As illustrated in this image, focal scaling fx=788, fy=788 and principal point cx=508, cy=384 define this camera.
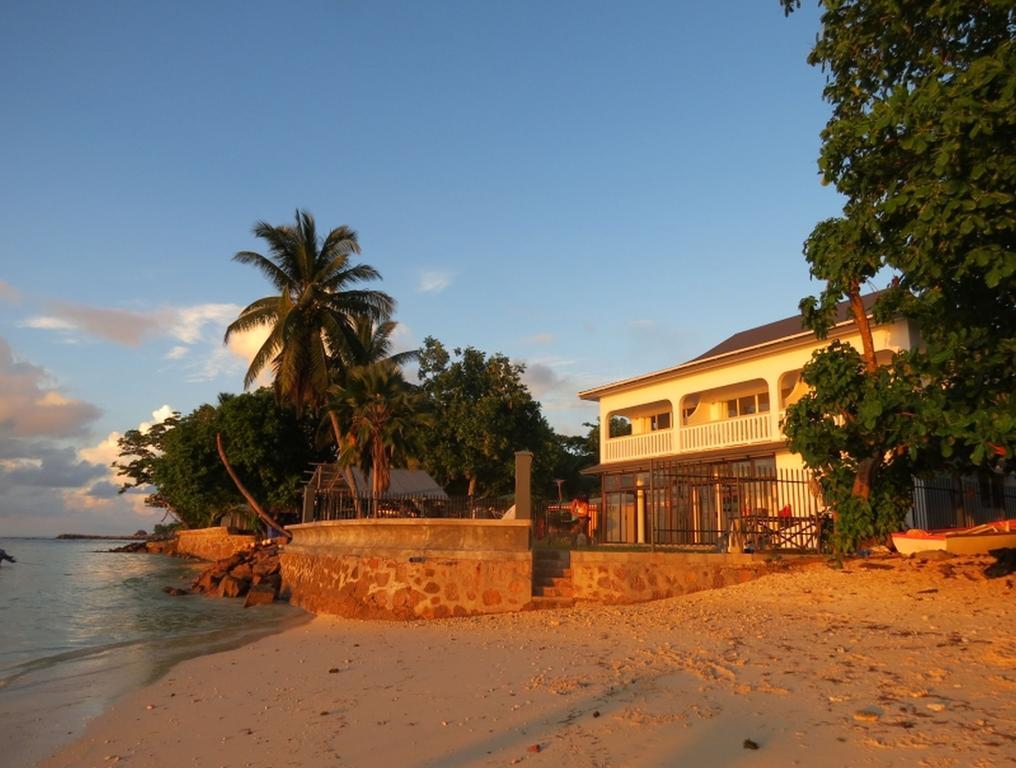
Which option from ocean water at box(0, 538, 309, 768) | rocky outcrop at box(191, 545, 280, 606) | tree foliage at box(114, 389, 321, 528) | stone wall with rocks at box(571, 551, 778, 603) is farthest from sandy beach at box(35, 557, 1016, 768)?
tree foliage at box(114, 389, 321, 528)

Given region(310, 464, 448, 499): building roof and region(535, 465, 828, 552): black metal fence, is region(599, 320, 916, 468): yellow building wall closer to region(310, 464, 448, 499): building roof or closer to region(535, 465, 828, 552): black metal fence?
region(535, 465, 828, 552): black metal fence

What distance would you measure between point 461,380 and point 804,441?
26743 millimetres

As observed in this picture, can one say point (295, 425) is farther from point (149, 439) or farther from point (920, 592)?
point (920, 592)

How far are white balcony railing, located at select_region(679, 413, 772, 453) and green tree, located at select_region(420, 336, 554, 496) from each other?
1367 centimetres

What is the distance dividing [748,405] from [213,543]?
39.7 metres

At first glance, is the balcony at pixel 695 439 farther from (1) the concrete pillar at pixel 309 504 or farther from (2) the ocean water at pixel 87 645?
(2) the ocean water at pixel 87 645

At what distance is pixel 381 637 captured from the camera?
12.1 meters

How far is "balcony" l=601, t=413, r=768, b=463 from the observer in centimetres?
2267

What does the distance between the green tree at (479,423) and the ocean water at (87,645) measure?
14005 mm

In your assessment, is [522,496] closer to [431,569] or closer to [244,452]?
[431,569]

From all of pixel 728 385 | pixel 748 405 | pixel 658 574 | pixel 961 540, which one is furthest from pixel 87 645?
pixel 748 405

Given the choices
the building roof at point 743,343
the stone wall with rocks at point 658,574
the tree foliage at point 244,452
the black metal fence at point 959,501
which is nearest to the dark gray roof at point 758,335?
the building roof at point 743,343

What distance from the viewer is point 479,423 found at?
1453 inches

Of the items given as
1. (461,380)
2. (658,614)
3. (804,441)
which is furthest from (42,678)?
(461,380)
